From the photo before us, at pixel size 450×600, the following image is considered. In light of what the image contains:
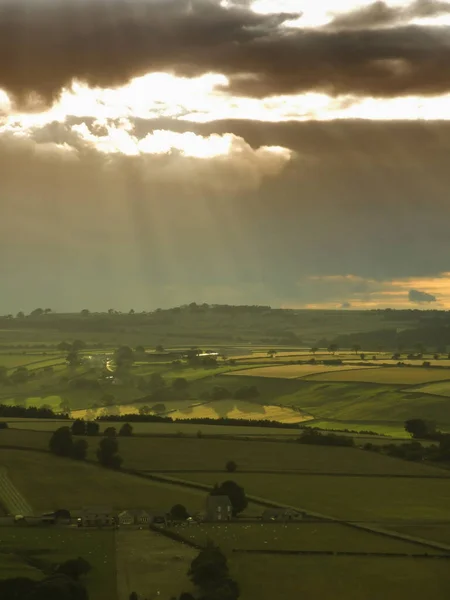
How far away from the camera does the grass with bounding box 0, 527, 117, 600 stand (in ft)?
203

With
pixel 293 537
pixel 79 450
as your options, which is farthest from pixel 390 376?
pixel 293 537

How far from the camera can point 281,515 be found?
82.5 m

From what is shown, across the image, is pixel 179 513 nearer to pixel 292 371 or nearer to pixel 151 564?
pixel 151 564

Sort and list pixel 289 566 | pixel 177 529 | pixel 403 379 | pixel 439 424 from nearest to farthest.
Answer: pixel 289 566 → pixel 177 529 → pixel 439 424 → pixel 403 379

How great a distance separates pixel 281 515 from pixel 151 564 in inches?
710

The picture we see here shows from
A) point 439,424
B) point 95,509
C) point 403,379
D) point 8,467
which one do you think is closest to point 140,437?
point 8,467

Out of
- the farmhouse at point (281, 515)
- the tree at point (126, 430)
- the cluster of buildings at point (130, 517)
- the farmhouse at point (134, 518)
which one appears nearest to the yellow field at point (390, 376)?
the tree at point (126, 430)

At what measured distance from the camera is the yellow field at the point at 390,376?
169 meters

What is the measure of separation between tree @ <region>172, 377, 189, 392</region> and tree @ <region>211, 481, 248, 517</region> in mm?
100564

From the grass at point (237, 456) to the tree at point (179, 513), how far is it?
18512mm

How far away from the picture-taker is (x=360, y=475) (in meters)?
101

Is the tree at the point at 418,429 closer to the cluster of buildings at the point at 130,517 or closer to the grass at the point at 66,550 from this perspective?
the cluster of buildings at the point at 130,517

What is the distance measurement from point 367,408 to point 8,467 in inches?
2564

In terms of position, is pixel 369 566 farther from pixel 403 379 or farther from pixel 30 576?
pixel 403 379
